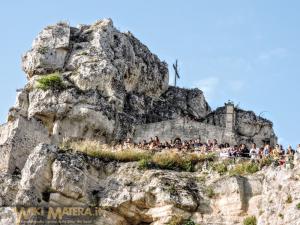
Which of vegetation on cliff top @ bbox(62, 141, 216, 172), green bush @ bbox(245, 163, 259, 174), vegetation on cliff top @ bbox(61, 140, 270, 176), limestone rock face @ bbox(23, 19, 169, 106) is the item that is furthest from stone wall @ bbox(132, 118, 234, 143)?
green bush @ bbox(245, 163, 259, 174)

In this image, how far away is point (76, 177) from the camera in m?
30.8

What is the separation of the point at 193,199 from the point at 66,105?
12.9m

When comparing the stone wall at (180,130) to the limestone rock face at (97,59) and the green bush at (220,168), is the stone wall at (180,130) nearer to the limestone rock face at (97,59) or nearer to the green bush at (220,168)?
the limestone rock face at (97,59)

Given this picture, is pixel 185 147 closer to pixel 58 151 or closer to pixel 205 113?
pixel 58 151

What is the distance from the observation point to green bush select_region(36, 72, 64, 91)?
42.4 m

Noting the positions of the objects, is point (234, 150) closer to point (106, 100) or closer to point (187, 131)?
point (187, 131)

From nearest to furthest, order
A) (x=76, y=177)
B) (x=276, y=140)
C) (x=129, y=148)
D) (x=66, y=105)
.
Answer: (x=76, y=177) < (x=129, y=148) < (x=66, y=105) < (x=276, y=140)

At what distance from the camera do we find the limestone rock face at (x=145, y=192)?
97.7ft

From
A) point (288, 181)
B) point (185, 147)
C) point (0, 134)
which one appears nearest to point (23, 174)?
point (0, 134)

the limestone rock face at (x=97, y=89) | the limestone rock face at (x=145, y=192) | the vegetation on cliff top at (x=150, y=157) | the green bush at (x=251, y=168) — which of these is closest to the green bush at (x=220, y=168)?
the limestone rock face at (x=145, y=192)

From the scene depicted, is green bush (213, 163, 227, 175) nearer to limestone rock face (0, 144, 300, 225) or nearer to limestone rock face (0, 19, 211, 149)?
limestone rock face (0, 144, 300, 225)

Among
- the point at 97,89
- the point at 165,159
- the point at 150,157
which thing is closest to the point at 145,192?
the point at 165,159

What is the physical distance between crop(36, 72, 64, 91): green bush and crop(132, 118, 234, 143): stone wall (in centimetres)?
507

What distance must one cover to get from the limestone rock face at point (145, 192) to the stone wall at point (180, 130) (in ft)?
34.1
